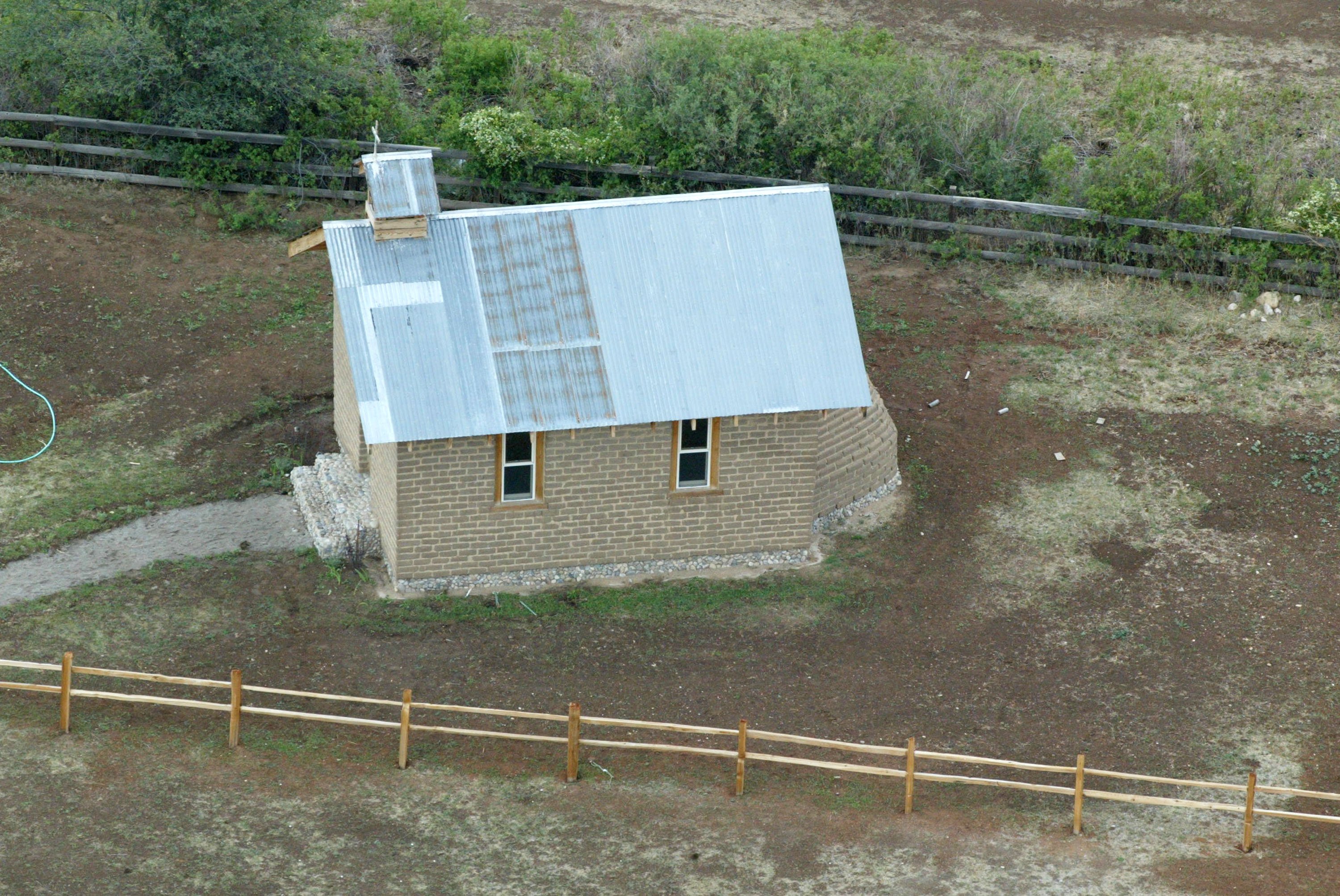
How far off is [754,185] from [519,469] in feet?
37.1

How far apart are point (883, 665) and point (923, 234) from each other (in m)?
13.0

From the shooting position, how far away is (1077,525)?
83.2 ft

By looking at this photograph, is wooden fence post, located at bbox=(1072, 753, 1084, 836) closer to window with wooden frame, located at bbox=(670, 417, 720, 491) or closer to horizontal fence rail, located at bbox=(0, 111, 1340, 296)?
window with wooden frame, located at bbox=(670, 417, 720, 491)

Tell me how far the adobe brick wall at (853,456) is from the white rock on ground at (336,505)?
6511 mm

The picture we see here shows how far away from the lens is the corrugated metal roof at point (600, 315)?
2217 centimetres

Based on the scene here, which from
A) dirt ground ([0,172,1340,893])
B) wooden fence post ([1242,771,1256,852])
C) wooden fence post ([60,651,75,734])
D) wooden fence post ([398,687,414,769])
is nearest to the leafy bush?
dirt ground ([0,172,1340,893])

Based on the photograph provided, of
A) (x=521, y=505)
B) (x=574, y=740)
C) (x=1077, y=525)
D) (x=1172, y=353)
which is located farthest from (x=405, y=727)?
(x=1172, y=353)

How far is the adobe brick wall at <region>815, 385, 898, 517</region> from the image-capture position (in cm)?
2497

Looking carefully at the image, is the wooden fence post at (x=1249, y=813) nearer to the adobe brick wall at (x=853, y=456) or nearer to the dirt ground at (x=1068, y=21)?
the adobe brick wall at (x=853, y=456)

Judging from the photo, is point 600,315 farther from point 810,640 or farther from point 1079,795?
point 1079,795

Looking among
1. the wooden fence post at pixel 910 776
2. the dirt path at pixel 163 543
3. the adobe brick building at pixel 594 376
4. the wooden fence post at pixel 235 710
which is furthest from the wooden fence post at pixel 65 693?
the wooden fence post at pixel 910 776

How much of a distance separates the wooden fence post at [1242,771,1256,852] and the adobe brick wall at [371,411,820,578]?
7636 mm

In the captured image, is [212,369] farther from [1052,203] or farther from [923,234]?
[1052,203]

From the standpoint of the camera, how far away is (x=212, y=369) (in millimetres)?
28812
